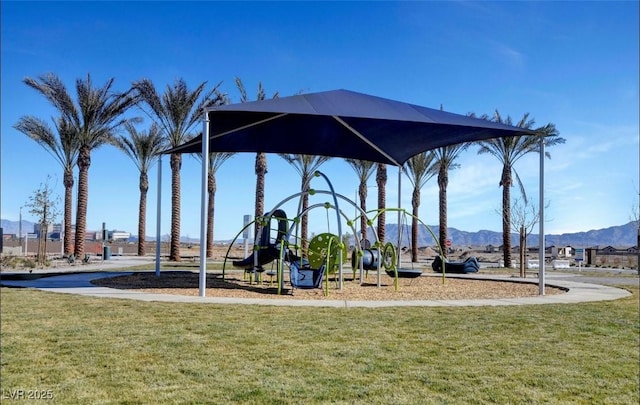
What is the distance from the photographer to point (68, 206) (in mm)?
35781

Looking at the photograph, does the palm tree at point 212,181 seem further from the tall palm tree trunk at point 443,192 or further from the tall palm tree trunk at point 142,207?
the tall palm tree trunk at point 443,192

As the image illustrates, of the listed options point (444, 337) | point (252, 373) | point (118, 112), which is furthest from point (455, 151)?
point (252, 373)

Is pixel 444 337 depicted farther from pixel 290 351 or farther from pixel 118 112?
pixel 118 112

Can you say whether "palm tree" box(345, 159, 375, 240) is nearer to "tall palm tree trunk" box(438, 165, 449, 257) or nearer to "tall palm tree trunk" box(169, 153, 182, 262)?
"tall palm tree trunk" box(438, 165, 449, 257)

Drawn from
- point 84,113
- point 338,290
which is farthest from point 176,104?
point 338,290

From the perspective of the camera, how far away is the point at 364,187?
39.8 metres

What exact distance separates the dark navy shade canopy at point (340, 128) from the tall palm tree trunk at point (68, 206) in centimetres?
1913

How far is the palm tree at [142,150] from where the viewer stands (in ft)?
122

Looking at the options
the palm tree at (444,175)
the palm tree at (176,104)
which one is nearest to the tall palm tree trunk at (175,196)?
the palm tree at (176,104)

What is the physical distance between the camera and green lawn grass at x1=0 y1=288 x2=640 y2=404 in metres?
4.77

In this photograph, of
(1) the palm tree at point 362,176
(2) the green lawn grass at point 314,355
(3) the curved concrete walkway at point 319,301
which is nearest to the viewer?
(2) the green lawn grass at point 314,355

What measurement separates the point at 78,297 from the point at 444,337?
6636mm

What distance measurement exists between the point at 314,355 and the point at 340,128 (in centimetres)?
1057

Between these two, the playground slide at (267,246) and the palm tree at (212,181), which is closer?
the playground slide at (267,246)
